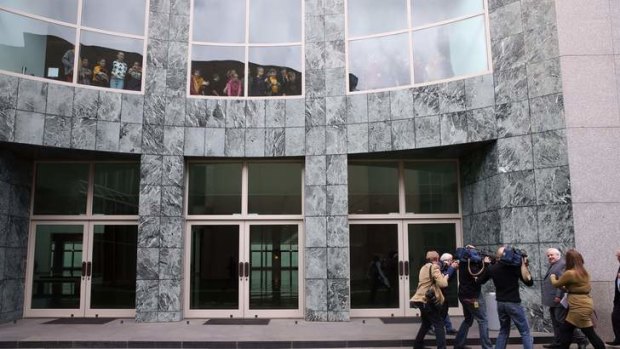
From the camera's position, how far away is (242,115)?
13.8 m

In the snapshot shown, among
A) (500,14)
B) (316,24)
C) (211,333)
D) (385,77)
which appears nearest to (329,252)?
(211,333)

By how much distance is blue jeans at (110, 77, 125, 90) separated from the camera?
13492 mm

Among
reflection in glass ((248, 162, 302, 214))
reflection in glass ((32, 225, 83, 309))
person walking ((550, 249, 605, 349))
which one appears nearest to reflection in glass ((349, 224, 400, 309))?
reflection in glass ((248, 162, 302, 214))

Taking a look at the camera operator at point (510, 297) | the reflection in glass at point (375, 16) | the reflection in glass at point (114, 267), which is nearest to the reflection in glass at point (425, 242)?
the reflection in glass at point (375, 16)

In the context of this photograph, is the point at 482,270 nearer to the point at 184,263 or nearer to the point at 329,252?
the point at 329,252

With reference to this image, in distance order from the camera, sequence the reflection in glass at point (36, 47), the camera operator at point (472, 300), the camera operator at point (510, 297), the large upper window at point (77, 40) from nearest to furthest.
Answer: the camera operator at point (510, 297)
the camera operator at point (472, 300)
the reflection in glass at point (36, 47)
the large upper window at point (77, 40)

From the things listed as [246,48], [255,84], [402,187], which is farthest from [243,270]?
[246,48]

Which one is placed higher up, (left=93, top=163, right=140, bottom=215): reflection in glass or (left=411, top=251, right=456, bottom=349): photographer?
(left=93, top=163, right=140, bottom=215): reflection in glass

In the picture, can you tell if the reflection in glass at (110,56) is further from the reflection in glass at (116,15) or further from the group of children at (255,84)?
the group of children at (255,84)

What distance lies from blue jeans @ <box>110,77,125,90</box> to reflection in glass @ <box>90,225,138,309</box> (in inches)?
137

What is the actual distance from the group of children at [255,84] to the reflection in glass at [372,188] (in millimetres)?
2517

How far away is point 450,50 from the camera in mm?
13086

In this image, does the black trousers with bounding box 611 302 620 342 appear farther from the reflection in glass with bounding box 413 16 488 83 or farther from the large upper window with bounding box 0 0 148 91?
the large upper window with bounding box 0 0 148 91

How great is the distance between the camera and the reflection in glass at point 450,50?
12.7 meters
